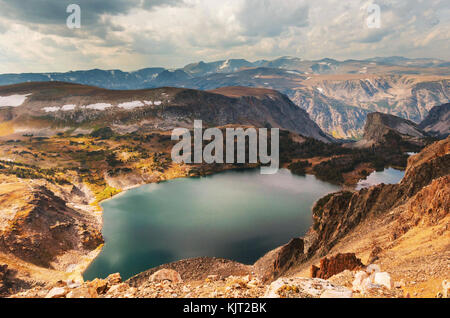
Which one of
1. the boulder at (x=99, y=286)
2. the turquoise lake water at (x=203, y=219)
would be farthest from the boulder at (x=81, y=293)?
the turquoise lake water at (x=203, y=219)

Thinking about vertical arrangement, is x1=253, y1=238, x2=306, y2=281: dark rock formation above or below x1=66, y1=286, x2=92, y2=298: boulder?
below

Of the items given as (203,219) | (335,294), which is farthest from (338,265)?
(203,219)

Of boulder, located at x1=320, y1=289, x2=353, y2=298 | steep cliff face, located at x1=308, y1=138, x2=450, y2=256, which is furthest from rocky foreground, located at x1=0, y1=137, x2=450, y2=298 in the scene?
steep cliff face, located at x1=308, y1=138, x2=450, y2=256

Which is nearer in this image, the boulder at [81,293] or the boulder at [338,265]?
the boulder at [81,293]

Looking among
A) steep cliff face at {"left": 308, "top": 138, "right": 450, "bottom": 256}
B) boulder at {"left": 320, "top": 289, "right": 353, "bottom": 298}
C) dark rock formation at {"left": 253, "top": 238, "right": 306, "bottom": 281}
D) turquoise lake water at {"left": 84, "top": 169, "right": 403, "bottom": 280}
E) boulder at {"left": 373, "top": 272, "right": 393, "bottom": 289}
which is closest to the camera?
boulder at {"left": 320, "top": 289, "right": 353, "bottom": 298}

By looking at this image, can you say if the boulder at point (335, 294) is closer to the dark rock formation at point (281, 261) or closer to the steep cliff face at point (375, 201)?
Answer: the dark rock formation at point (281, 261)

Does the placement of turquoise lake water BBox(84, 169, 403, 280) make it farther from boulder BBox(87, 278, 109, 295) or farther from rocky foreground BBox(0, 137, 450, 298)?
boulder BBox(87, 278, 109, 295)

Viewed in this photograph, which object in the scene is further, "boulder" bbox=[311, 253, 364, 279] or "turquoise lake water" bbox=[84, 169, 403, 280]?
"turquoise lake water" bbox=[84, 169, 403, 280]
